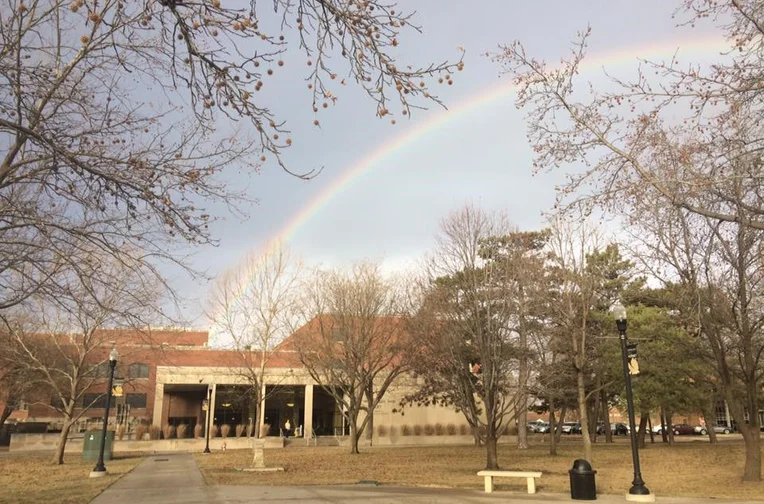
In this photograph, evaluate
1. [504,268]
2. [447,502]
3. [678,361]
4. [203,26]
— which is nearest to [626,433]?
[678,361]

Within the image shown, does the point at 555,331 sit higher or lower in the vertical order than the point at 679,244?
lower

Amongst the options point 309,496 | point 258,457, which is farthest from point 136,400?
point 309,496

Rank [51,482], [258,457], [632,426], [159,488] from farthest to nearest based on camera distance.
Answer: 1. [258,457]
2. [51,482]
3. [159,488]
4. [632,426]

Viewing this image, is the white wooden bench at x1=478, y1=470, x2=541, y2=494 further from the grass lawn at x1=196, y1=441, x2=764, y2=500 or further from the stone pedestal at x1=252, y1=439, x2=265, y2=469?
the stone pedestal at x1=252, y1=439, x2=265, y2=469

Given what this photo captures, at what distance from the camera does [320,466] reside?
71.1 feet

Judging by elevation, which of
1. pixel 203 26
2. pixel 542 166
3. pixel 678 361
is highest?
pixel 542 166

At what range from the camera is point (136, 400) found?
5606cm

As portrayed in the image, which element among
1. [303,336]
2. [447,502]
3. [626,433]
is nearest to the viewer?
[447,502]

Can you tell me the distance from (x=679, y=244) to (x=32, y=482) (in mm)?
19204

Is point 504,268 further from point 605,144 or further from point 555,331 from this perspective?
point 605,144

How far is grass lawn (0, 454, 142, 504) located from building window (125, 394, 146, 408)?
108 ft

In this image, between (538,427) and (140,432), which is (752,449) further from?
(538,427)

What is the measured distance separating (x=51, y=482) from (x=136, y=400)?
42.5 meters

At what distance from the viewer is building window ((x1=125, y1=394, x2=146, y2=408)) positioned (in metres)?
55.2
